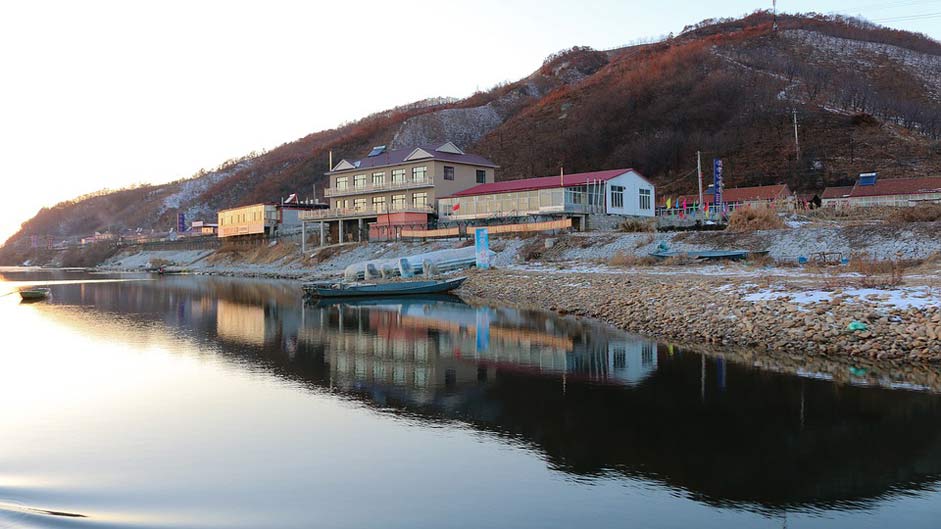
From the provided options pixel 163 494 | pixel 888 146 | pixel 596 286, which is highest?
pixel 888 146

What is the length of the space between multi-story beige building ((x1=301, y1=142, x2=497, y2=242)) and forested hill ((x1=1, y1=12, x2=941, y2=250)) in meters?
45.3

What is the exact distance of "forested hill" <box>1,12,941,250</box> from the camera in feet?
329

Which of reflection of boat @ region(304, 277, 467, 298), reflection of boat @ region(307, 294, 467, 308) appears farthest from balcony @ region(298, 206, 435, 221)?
reflection of boat @ region(307, 294, 467, 308)

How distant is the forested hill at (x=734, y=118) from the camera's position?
100312mm

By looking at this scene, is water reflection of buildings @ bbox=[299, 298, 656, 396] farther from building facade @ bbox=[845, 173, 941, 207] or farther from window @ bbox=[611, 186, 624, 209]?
building facade @ bbox=[845, 173, 941, 207]

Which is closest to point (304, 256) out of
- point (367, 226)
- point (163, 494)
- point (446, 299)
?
point (367, 226)

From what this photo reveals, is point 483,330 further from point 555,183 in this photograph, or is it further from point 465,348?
point 555,183

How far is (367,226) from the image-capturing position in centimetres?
7138

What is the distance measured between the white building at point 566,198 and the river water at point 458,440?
32.5m

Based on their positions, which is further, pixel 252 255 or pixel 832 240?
pixel 252 255

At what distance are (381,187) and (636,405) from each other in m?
58.9

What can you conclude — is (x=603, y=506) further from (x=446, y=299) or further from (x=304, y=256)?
(x=304, y=256)

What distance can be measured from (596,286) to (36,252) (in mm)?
169496

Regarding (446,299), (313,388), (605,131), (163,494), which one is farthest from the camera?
(605,131)
